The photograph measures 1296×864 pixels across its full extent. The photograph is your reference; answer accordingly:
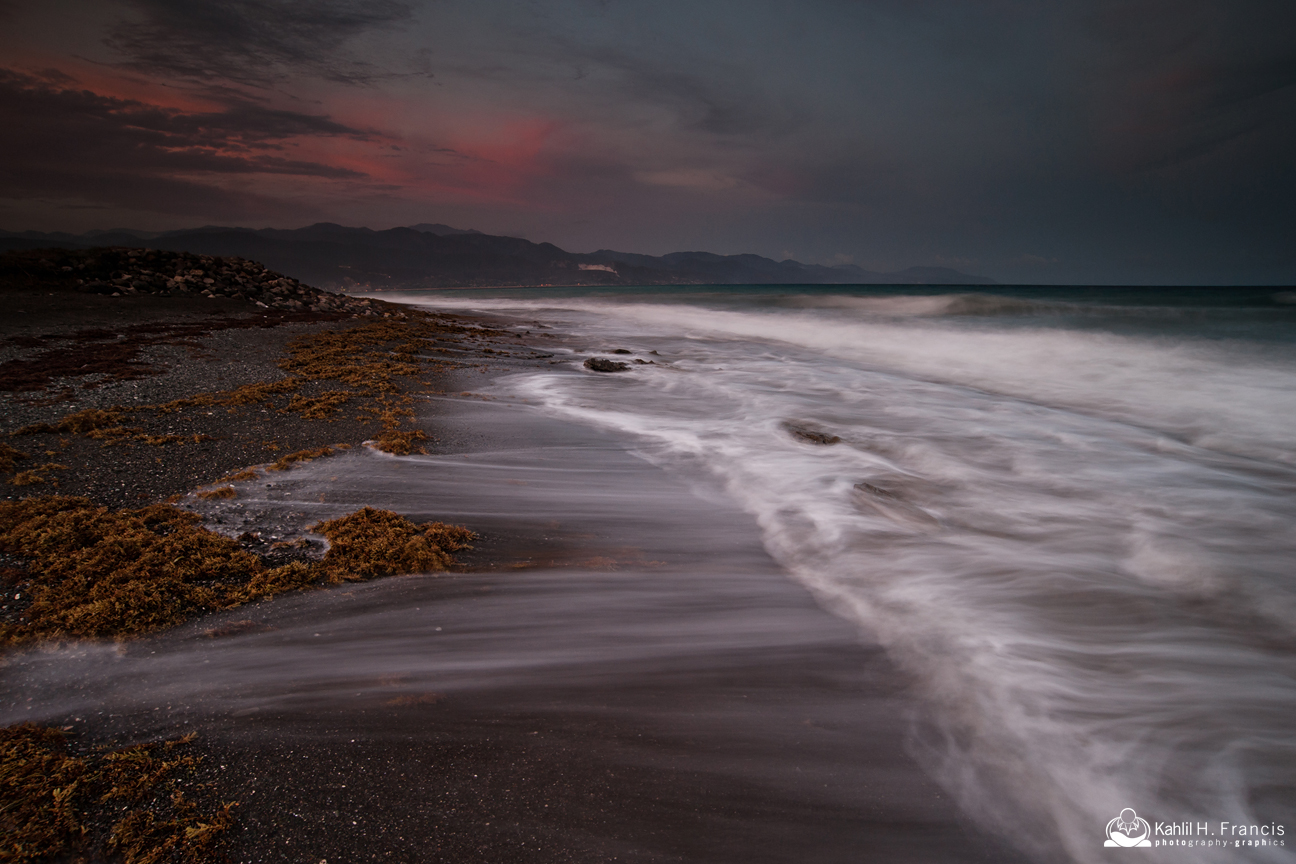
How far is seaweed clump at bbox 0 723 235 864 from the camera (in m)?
1.42

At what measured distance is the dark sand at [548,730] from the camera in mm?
1688

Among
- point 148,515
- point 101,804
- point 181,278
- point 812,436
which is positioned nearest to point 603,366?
point 812,436

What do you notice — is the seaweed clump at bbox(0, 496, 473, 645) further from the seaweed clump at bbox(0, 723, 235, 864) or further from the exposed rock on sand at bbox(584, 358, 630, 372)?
the exposed rock on sand at bbox(584, 358, 630, 372)

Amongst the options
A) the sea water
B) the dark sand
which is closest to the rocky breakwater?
the sea water

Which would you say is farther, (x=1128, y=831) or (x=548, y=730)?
(x=548, y=730)

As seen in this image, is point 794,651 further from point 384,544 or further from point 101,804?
point 101,804

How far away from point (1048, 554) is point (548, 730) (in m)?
3.84

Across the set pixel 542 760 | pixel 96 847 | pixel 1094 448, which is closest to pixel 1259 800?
pixel 542 760

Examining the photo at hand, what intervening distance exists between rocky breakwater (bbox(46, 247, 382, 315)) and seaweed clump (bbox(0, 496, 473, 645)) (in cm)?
1623

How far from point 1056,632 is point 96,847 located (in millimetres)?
4063

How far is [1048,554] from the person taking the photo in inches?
160

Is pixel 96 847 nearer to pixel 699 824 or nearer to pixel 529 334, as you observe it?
pixel 699 824

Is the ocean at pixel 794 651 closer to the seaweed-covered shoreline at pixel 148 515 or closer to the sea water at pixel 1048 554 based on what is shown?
the sea water at pixel 1048 554

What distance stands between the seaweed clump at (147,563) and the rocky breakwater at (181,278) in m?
16.2
